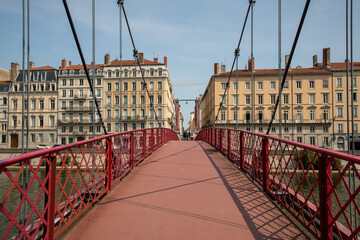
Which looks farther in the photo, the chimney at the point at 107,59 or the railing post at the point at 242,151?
the chimney at the point at 107,59

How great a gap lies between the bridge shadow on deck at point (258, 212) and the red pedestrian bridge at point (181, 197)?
0.01 meters

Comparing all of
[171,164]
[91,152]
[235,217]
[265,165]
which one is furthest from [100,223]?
[171,164]

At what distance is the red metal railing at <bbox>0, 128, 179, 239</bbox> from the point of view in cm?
207

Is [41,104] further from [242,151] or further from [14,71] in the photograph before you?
[242,151]

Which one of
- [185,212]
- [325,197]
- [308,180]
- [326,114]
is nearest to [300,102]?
[326,114]

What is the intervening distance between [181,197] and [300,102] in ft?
145

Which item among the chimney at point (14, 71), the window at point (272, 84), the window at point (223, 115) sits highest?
the chimney at point (14, 71)

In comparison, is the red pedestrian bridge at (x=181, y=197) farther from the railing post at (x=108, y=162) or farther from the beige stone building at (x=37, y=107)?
the beige stone building at (x=37, y=107)

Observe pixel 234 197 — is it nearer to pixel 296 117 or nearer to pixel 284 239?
pixel 284 239

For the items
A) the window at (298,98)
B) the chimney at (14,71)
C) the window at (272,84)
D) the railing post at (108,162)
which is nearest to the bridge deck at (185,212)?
the railing post at (108,162)

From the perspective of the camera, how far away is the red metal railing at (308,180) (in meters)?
2.16

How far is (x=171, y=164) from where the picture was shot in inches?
271

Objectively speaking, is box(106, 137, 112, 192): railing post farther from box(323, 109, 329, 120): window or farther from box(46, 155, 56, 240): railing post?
box(323, 109, 329, 120): window

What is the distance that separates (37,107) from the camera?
148 feet
